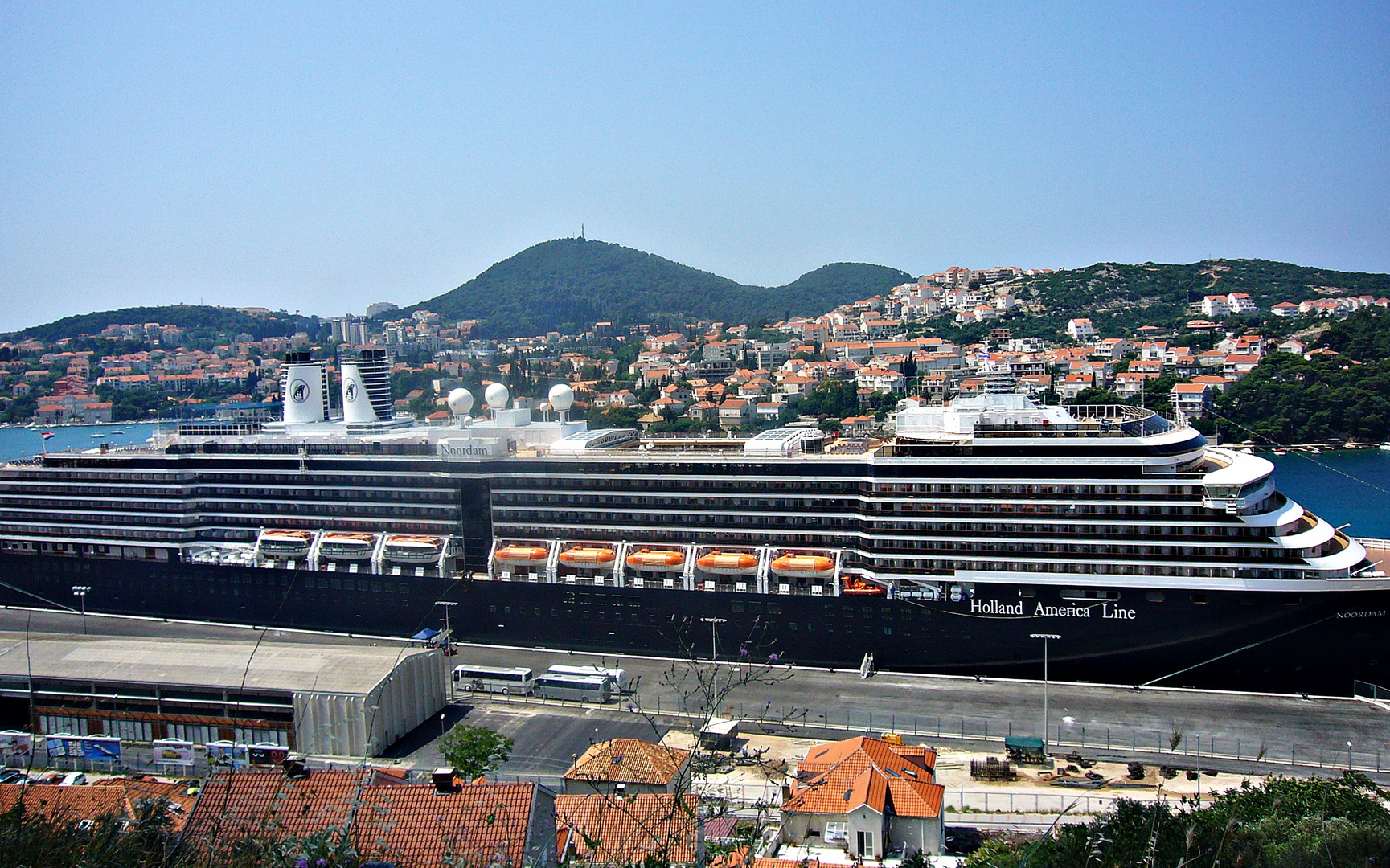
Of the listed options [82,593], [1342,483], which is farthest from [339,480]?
[1342,483]

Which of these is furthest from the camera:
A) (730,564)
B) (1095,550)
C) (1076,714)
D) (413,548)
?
(413,548)

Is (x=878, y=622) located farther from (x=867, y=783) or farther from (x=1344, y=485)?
(x=1344, y=485)

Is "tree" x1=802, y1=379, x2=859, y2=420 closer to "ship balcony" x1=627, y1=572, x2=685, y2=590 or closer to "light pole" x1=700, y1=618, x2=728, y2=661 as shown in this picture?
"ship balcony" x1=627, y1=572, x2=685, y2=590

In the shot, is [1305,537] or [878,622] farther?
[878,622]

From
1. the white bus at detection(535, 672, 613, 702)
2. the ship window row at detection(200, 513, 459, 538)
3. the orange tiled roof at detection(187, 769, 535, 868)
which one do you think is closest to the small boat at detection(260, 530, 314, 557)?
the ship window row at detection(200, 513, 459, 538)

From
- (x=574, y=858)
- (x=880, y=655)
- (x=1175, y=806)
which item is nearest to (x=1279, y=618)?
(x=1175, y=806)

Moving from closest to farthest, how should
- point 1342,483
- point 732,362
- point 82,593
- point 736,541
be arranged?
point 736,541 < point 82,593 < point 1342,483 < point 732,362
